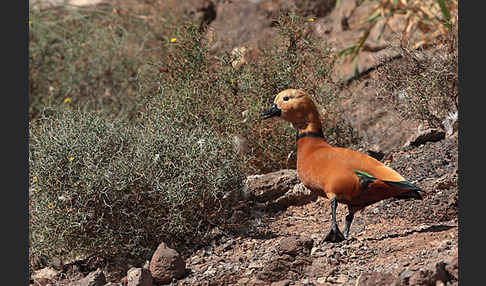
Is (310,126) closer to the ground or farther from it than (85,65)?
farther from it

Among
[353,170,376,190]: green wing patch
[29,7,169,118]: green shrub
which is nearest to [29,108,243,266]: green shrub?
[353,170,376,190]: green wing patch

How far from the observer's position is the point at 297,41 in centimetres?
593

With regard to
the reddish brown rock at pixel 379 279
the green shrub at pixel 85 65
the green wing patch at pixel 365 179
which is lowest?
the green shrub at pixel 85 65

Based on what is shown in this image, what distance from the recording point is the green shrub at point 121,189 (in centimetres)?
466

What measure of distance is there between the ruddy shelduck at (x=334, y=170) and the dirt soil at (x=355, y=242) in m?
0.27

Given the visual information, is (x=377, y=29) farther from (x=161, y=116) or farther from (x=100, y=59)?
(x=161, y=116)

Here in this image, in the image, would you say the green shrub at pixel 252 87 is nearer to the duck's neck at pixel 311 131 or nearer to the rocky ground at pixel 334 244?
the rocky ground at pixel 334 244

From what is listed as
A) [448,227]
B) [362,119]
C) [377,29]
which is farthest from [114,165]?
[377,29]

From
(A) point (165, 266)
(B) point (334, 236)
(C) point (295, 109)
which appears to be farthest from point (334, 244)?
(A) point (165, 266)

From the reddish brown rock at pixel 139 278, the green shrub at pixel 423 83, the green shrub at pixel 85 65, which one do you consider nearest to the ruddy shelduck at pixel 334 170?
the reddish brown rock at pixel 139 278

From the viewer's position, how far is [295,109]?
4.07 meters

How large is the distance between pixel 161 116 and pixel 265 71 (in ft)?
3.85

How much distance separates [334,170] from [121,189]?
1.62 m

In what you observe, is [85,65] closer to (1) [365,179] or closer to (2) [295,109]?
(2) [295,109]
